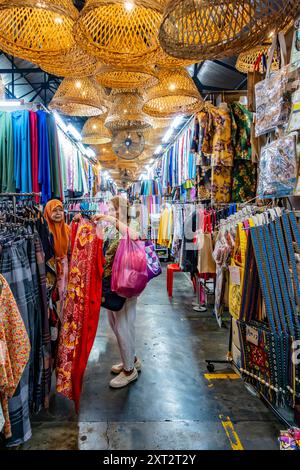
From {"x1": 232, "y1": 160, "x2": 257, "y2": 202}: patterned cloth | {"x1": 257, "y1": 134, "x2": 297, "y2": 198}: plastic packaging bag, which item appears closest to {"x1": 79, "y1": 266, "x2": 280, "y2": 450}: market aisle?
{"x1": 257, "y1": 134, "x2": 297, "y2": 198}: plastic packaging bag

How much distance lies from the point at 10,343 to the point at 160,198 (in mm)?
7773

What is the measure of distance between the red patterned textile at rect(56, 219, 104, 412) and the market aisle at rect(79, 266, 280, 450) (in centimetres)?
33

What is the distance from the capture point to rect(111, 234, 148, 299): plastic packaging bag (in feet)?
8.38

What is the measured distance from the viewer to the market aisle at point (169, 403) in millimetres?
2174

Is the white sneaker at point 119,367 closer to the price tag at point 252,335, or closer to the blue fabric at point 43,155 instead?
the price tag at point 252,335

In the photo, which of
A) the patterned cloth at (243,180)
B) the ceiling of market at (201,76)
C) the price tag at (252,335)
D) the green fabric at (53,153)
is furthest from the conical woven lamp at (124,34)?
the ceiling of market at (201,76)

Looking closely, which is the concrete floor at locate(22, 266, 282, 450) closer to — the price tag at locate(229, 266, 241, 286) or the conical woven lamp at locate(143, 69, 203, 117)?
the price tag at locate(229, 266, 241, 286)

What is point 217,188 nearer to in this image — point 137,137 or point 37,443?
point 137,137

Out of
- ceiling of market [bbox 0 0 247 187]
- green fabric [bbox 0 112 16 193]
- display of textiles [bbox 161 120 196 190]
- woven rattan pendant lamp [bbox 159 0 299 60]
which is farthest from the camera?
ceiling of market [bbox 0 0 247 187]

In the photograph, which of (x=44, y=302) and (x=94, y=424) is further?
(x=94, y=424)

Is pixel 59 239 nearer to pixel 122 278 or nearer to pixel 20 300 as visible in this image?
pixel 122 278
